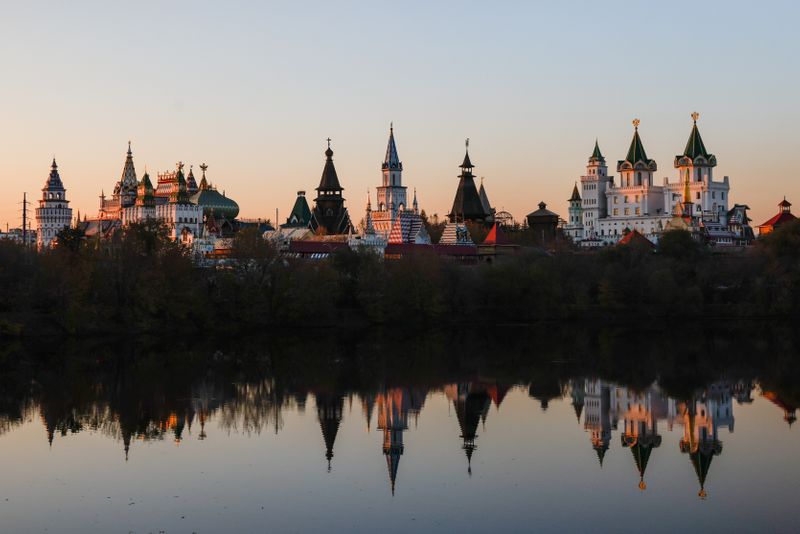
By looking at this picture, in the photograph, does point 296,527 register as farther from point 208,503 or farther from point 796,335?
point 796,335

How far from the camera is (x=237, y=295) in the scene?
41.4 meters

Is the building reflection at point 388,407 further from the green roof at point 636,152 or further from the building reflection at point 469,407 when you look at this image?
the green roof at point 636,152

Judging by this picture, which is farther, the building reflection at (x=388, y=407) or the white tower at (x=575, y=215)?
the white tower at (x=575, y=215)

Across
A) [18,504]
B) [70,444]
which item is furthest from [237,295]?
[18,504]

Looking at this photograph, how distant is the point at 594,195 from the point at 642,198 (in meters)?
4.09

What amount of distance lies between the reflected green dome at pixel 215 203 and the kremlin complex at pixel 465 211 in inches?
3.3

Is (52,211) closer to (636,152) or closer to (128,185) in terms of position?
(128,185)

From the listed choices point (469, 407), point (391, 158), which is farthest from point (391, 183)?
point (469, 407)

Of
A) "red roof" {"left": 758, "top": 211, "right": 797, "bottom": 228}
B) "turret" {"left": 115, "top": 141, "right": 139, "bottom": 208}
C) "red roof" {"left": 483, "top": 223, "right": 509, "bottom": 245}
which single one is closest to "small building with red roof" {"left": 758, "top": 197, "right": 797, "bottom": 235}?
"red roof" {"left": 758, "top": 211, "right": 797, "bottom": 228}

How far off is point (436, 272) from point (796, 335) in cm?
1353

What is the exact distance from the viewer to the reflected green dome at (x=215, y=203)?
77.1 m

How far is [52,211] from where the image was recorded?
287 feet

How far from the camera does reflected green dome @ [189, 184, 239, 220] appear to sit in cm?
7712

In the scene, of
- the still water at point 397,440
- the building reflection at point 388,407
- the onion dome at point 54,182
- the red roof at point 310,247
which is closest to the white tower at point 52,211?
the onion dome at point 54,182
